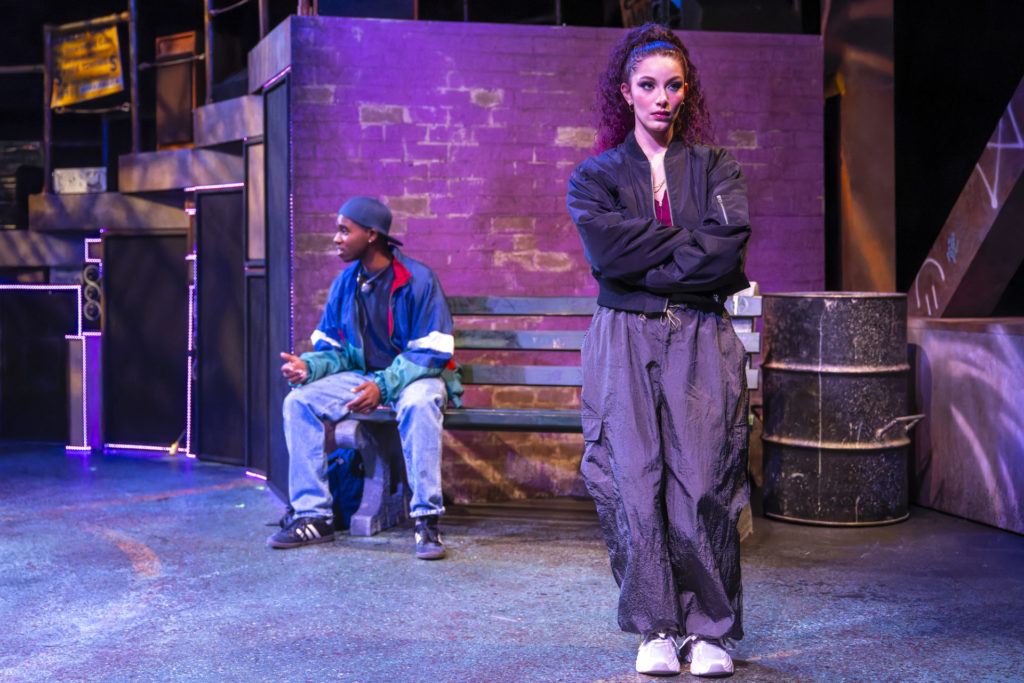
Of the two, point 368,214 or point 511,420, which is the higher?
point 368,214

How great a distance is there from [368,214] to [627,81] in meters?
2.14

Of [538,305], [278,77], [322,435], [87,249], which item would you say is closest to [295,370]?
[322,435]

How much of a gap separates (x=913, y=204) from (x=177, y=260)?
5.48 meters

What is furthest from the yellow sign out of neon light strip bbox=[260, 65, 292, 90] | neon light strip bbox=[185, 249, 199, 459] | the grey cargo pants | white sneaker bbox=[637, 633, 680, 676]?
white sneaker bbox=[637, 633, 680, 676]

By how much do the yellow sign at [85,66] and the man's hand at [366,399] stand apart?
5273 millimetres

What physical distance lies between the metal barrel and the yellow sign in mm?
6194

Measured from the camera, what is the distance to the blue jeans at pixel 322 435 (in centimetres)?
473

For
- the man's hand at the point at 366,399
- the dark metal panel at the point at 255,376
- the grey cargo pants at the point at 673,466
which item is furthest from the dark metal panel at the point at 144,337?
the grey cargo pants at the point at 673,466

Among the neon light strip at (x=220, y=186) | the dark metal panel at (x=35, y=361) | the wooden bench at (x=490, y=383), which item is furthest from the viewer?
the dark metal panel at (x=35, y=361)

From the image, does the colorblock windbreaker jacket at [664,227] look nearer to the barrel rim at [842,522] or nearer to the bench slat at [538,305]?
the bench slat at [538,305]

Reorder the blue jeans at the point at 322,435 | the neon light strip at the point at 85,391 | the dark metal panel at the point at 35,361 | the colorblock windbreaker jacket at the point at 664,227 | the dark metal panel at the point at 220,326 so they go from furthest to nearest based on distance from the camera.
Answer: the dark metal panel at the point at 35,361 → the neon light strip at the point at 85,391 → the dark metal panel at the point at 220,326 → the blue jeans at the point at 322,435 → the colorblock windbreaker jacket at the point at 664,227

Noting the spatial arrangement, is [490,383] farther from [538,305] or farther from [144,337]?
[144,337]

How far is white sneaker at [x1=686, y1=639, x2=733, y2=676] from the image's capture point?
298 cm

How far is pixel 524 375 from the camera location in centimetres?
532
